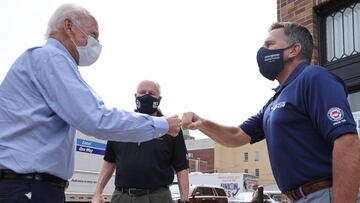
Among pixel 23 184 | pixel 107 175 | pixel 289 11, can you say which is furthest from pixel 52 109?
pixel 289 11

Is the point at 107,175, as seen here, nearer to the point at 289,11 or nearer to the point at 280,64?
the point at 280,64

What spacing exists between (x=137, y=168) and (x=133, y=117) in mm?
2174

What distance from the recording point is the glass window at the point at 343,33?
6.74 meters

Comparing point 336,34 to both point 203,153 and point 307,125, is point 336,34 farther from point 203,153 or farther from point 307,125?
point 203,153

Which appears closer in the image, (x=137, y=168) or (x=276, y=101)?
(x=276, y=101)

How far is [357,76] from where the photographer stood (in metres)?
6.47

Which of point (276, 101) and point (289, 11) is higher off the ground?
point (289, 11)

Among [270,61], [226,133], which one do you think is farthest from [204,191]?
[270,61]

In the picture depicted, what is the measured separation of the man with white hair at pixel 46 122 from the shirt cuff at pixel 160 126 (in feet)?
0.15

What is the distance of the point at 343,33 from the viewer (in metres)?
6.93

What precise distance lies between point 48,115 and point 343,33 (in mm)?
5249

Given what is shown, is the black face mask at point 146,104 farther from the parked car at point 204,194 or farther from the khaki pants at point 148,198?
the parked car at point 204,194

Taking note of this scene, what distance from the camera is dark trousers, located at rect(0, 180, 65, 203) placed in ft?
8.54

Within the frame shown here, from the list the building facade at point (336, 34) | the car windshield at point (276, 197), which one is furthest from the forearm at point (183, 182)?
the car windshield at point (276, 197)
